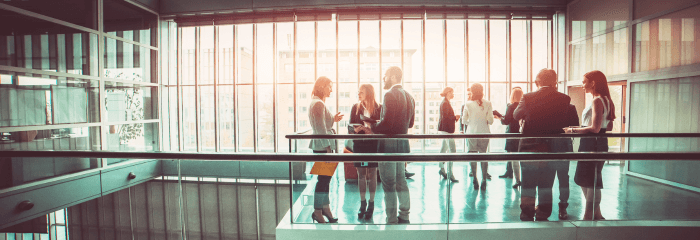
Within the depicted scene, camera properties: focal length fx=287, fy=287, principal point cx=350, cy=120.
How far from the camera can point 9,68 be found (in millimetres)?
4844

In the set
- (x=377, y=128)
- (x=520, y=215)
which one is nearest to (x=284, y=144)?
(x=377, y=128)

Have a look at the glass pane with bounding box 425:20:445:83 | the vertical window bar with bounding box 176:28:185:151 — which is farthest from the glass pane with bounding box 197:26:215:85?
the glass pane with bounding box 425:20:445:83

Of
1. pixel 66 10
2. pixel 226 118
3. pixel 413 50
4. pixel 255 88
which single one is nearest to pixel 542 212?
pixel 413 50

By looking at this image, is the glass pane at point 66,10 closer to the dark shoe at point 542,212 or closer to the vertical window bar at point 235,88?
the vertical window bar at point 235,88

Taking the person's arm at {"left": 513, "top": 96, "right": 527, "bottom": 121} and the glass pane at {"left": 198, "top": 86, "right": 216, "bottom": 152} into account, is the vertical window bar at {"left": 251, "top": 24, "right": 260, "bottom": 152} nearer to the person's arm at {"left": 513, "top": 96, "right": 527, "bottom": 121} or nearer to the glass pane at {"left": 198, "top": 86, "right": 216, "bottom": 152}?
the glass pane at {"left": 198, "top": 86, "right": 216, "bottom": 152}

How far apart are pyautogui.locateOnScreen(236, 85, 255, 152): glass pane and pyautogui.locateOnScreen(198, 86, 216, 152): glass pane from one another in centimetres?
74

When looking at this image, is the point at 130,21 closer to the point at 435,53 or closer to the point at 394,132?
the point at 435,53

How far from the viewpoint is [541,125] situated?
8.36ft

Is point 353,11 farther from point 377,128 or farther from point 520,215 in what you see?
point 520,215

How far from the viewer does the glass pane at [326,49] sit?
7344 millimetres

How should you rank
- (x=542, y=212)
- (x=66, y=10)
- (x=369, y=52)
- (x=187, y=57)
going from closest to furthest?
(x=542, y=212) < (x=66, y=10) < (x=369, y=52) < (x=187, y=57)

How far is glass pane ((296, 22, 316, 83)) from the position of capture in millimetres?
7395

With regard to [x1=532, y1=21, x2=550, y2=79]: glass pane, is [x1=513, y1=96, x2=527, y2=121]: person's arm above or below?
below

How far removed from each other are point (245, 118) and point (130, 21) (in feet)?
11.7
